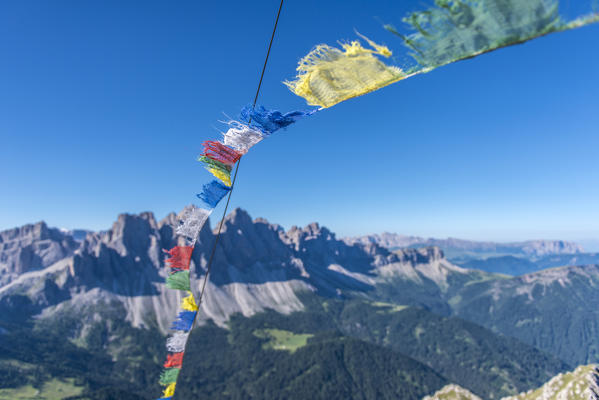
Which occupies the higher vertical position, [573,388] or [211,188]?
[211,188]

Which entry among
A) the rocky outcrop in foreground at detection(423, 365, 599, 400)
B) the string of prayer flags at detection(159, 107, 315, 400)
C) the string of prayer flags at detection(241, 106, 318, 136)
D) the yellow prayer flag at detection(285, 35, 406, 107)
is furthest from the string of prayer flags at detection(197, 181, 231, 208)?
the rocky outcrop in foreground at detection(423, 365, 599, 400)

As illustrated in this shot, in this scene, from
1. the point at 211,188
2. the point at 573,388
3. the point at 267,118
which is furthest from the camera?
the point at 573,388

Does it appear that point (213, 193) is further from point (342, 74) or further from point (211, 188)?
point (342, 74)

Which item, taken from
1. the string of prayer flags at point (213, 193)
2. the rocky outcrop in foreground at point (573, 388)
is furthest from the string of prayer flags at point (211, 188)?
the rocky outcrop in foreground at point (573, 388)

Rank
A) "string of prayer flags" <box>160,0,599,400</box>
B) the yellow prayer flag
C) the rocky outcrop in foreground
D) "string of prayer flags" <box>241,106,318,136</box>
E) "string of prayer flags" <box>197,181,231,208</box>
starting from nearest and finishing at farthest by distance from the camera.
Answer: "string of prayer flags" <box>160,0,599,400</box>
the yellow prayer flag
"string of prayer flags" <box>241,106,318,136</box>
"string of prayer flags" <box>197,181,231,208</box>
the rocky outcrop in foreground

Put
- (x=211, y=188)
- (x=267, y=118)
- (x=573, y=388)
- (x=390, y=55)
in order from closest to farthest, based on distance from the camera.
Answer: (x=390, y=55), (x=267, y=118), (x=211, y=188), (x=573, y=388)

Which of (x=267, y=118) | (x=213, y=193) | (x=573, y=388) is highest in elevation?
(x=267, y=118)

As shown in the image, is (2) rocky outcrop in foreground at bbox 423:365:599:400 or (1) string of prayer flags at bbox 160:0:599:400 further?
(2) rocky outcrop in foreground at bbox 423:365:599:400

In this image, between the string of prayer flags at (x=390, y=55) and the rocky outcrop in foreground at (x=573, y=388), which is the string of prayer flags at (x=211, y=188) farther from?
the rocky outcrop in foreground at (x=573, y=388)

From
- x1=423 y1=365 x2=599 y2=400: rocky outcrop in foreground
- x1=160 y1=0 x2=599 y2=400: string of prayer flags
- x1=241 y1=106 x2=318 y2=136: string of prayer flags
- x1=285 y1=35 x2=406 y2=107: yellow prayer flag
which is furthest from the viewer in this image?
x1=423 y1=365 x2=599 y2=400: rocky outcrop in foreground

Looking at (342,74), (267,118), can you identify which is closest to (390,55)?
(342,74)

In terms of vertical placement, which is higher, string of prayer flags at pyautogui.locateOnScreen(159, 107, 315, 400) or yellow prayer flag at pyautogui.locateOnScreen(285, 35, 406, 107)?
yellow prayer flag at pyautogui.locateOnScreen(285, 35, 406, 107)

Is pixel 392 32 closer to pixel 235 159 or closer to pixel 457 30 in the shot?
pixel 457 30

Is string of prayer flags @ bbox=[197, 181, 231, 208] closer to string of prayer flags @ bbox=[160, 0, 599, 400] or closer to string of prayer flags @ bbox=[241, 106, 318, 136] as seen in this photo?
string of prayer flags @ bbox=[160, 0, 599, 400]
